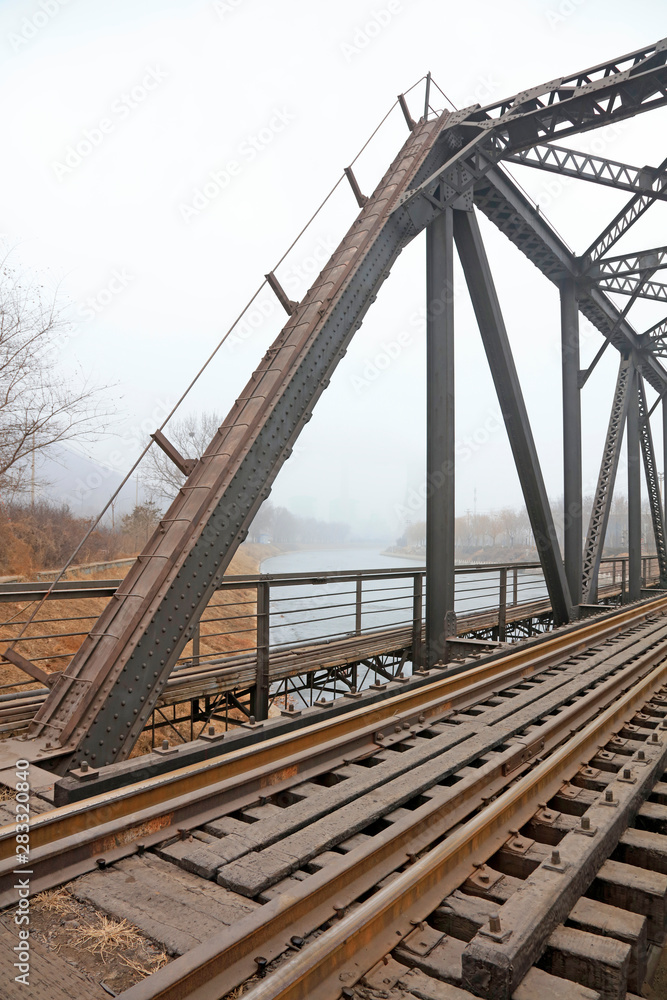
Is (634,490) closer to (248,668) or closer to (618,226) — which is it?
(618,226)

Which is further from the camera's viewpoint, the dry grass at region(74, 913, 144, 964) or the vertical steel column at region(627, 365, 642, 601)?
the vertical steel column at region(627, 365, 642, 601)

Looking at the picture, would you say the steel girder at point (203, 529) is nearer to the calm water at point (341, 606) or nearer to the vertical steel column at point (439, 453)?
the calm water at point (341, 606)

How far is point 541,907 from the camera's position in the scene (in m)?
2.21

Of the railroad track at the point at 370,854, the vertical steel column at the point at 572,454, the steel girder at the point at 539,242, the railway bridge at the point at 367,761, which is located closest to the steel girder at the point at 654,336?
the steel girder at the point at 539,242

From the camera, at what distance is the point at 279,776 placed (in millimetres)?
3482

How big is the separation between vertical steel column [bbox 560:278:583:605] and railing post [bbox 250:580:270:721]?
319 inches

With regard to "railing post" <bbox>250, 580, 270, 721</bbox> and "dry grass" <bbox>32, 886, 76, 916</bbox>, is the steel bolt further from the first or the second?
"railing post" <bbox>250, 580, 270, 721</bbox>

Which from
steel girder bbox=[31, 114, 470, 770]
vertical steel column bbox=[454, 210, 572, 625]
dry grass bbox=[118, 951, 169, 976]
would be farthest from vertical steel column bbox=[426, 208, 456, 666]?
dry grass bbox=[118, 951, 169, 976]

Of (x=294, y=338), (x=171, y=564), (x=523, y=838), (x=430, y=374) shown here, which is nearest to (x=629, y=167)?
(x=430, y=374)

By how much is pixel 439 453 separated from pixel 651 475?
14564 mm

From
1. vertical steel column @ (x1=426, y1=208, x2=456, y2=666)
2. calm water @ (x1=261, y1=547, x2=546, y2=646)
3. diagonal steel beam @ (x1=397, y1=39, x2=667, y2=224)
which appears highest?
diagonal steel beam @ (x1=397, y1=39, x2=667, y2=224)

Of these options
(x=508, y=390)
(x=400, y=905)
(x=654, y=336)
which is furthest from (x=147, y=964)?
(x=654, y=336)

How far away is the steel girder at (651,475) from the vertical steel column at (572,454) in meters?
6.40

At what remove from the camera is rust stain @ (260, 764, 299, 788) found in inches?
134
